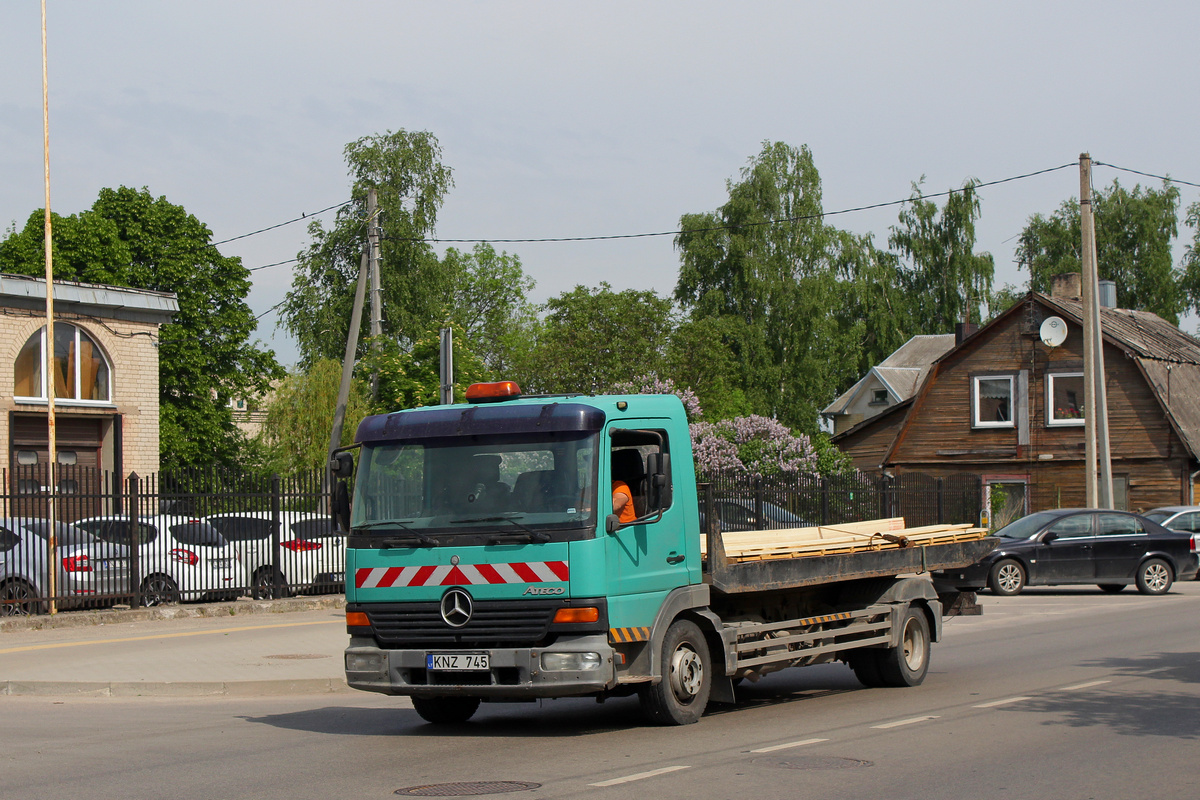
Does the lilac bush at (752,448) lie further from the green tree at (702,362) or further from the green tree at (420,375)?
the green tree at (420,375)

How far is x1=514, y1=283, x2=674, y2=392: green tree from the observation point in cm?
4694

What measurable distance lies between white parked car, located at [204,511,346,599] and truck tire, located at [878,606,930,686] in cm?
1134

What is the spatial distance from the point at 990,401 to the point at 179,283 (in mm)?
28075

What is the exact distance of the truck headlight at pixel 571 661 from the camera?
8.76m

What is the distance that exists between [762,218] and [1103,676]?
46992 mm

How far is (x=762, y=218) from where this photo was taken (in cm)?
5794

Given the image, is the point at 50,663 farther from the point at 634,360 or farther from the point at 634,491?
the point at 634,360

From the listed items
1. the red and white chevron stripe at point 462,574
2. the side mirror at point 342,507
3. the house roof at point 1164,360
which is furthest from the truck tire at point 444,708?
the house roof at point 1164,360

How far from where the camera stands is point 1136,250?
6234cm

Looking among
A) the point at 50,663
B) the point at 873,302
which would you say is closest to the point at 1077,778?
the point at 50,663

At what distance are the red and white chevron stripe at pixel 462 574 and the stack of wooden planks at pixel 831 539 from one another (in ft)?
4.91

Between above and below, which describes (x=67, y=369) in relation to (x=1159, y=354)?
below

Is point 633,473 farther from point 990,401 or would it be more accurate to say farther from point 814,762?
point 990,401

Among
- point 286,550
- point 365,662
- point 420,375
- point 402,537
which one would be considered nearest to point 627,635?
point 402,537
